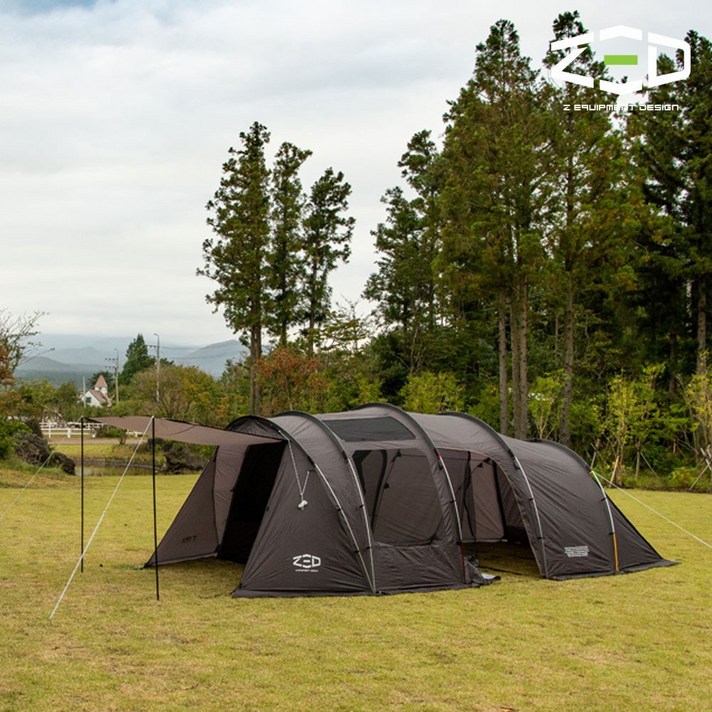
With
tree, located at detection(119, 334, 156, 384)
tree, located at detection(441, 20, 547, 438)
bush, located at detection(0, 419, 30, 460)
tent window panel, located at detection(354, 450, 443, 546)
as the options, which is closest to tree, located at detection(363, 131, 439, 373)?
tree, located at detection(441, 20, 547, 438)

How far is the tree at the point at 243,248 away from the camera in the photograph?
30.3m

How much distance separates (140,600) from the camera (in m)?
7.50

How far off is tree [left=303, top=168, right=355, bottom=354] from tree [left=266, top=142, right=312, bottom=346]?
1.36 ft

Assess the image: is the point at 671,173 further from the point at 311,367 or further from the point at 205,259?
the point at 205,259

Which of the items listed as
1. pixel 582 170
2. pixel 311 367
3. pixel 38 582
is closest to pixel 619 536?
pixel 38 582

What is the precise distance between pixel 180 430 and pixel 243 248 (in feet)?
75.4

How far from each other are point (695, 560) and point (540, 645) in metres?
4.77

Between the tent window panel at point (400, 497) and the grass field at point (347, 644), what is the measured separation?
0.70m

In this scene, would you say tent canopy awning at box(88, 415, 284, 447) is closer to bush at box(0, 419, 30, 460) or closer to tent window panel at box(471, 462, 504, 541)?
tent window panel at box(471, 462, 504, 541)

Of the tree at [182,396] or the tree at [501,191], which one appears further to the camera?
the tree at [182,396]

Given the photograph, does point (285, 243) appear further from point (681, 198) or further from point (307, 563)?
point (307, 563)

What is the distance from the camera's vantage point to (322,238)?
32.8 m

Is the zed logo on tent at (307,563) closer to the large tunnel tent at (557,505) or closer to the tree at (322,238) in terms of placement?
the large tunnel tent at (557,505)

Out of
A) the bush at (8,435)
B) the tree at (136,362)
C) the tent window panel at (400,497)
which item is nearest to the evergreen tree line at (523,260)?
the bush at (8,435)
